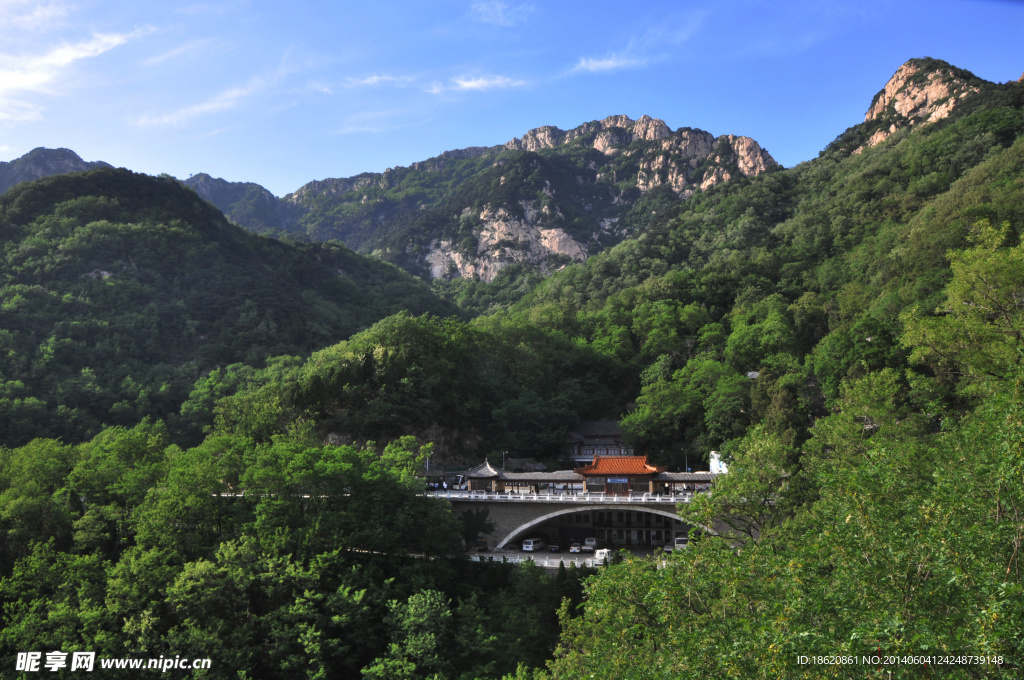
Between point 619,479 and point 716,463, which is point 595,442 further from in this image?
point 619,479

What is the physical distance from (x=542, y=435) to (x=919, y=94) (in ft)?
300

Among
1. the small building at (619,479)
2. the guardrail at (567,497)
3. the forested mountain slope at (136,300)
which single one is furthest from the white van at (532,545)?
the forested mountain slope at (136,300)

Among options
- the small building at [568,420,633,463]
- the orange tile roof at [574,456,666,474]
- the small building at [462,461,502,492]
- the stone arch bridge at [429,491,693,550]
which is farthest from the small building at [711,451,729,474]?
the small building at [462,461,502,492]

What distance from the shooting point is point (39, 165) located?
6324 inches

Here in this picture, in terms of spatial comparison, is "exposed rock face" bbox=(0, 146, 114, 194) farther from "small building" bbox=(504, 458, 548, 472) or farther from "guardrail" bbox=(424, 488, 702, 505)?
"guardrail" bbox=(424, 488, 702, 505)

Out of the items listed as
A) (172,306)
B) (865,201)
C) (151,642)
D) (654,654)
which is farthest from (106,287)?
(865,201)

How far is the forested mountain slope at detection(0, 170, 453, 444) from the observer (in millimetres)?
60750

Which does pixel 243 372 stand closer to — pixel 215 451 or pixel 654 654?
pixel 215 451

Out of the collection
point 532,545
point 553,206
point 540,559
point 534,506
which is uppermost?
point 553,206

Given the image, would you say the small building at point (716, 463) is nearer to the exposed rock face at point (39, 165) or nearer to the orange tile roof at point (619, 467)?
the orange tile roof at point (619, 467)

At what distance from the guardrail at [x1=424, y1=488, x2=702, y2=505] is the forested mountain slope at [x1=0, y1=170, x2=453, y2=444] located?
3584cm

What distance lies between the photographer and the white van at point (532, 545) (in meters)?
41.0

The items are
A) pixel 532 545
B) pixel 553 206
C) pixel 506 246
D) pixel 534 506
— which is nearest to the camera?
pixel 532 545

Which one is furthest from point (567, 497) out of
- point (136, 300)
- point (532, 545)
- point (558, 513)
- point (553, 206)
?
point (553, 206)
